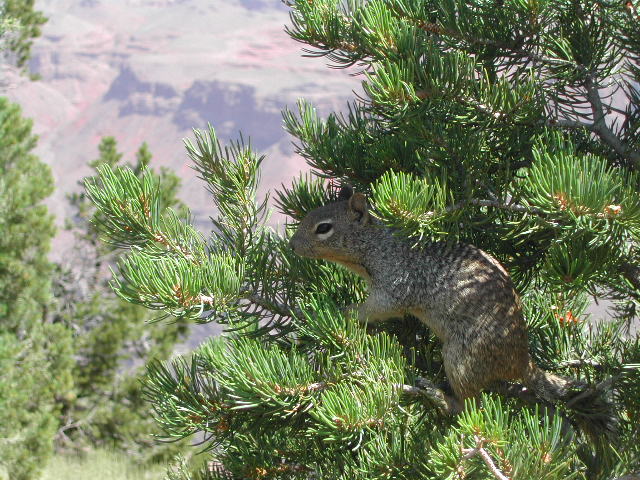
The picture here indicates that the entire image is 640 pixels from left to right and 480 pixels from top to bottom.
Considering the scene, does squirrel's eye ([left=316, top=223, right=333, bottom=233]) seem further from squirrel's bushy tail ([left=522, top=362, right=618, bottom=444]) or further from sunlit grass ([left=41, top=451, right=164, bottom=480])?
sunlit grass ([left=41, top=451, right=164, bottom=480])

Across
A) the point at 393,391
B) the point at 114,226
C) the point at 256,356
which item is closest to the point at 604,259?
the point at 393,391

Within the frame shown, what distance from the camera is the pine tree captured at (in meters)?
1.46

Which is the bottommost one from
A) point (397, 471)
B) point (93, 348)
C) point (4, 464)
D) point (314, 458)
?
point (93, 348)

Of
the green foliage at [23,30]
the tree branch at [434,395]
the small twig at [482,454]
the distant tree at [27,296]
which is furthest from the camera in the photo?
the green foliage at [23,30]

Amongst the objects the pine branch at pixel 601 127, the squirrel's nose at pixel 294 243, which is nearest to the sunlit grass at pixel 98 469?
the squirrel's nose at pixel 294 243

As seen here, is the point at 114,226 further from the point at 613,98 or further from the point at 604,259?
the point at 613,98

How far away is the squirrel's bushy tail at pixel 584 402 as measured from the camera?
183 centimetres

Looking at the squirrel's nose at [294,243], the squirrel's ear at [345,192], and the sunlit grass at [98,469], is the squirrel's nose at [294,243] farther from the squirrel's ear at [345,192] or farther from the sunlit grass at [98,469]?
the sunlit grass at [98,469]

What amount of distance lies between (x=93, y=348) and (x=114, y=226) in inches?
374

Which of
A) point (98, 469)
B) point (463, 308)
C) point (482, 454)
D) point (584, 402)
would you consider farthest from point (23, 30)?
point (482, 454)

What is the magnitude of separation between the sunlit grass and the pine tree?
674 centimetres

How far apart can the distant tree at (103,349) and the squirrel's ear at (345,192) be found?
8.26 metres

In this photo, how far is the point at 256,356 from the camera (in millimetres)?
1564

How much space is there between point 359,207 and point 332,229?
122 millimetres
